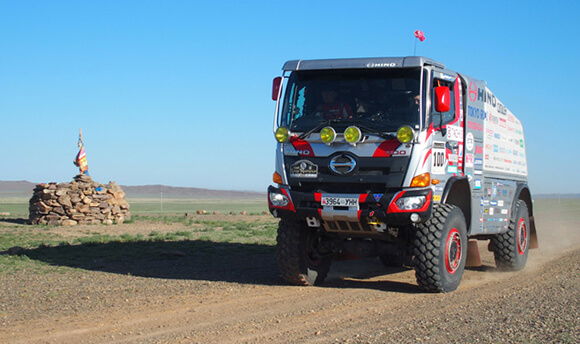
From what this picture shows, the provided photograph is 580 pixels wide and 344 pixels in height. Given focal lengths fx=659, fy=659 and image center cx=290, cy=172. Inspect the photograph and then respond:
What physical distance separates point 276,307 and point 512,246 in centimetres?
632

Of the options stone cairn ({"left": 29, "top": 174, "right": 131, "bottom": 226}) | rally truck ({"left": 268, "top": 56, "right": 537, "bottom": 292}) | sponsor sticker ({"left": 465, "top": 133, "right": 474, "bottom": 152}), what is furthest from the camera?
stone cairn ({"left": 29, "top": 174, "right": 131, "bottom": 226})

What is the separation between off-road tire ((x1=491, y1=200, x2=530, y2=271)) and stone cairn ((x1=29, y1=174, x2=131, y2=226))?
58.6 ft

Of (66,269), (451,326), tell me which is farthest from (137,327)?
(66,269)

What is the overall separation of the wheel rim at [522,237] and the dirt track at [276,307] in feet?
1.67

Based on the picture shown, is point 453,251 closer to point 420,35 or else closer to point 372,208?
point 372,208

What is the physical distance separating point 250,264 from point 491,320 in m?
7.50

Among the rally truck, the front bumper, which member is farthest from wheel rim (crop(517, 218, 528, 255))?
the front bumper

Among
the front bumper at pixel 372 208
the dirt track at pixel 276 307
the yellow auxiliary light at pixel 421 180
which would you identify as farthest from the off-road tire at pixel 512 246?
the yellow auxiliary light at pixel 421 180

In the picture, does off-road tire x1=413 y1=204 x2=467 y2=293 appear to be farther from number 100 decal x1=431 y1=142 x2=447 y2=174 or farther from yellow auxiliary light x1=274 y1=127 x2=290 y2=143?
yellow auxiliary light x1=274 y1=127 x2=290 y2=143

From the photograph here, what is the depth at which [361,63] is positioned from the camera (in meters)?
10.3

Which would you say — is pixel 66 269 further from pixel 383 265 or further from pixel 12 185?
pixel 12 185

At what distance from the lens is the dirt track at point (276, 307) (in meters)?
7.30

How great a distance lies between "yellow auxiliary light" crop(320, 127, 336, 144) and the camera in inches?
390

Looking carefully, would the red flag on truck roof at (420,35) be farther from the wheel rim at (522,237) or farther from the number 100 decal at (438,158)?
the wheel rim at (522,237)
